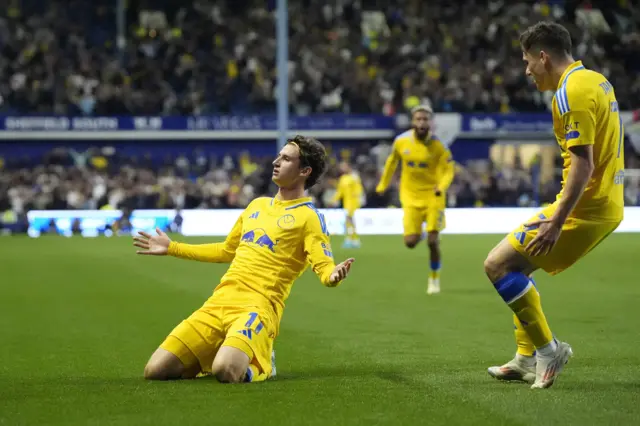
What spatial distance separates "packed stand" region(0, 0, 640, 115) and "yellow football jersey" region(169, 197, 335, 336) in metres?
28.2

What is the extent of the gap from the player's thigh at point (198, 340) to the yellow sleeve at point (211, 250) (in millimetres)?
470

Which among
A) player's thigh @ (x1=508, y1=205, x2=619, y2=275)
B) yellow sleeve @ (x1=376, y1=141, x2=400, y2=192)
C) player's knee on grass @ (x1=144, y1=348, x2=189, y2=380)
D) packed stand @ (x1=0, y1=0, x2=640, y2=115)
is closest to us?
player's thigh @ (x1=508, y1=205, x2=619, y2=275)

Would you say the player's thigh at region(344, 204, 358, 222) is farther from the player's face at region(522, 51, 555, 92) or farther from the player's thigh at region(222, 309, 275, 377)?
the player's face at region(522, 51, 555, 92)

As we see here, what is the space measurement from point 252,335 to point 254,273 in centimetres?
52

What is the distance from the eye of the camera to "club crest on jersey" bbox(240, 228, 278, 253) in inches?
294

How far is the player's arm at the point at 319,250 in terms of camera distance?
272 inches

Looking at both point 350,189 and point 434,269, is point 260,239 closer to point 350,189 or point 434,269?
point 434,269

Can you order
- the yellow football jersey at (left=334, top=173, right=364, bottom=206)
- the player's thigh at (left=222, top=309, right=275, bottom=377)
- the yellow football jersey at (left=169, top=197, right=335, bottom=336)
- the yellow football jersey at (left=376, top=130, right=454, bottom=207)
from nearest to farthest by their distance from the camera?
the player's thigh at (left=222, top=309, right=275, bottom=377), the yellow football jersey at (left=169, top=197, right=335, bottom=336), the yellow football jersey at (left=376, top=130, right=454, bottom=207), the yellow football jersey at (left=334, top=173, right=364, bottom=206)

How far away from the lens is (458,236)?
1196 inches

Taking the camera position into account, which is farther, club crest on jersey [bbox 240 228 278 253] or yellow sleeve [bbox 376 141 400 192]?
yellow sleeve [bbox 376 141 400 192]

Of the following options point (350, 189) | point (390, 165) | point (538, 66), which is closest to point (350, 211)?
Answer: point (350, 189)

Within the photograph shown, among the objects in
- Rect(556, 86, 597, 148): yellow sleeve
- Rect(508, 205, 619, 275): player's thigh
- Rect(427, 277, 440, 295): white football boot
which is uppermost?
Rect(556, 86, 597, 148): yellow sleeve

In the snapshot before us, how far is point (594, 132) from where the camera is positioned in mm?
6211

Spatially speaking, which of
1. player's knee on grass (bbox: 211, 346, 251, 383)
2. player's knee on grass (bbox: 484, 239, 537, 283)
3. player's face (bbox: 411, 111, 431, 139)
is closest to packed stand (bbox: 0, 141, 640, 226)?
player's face (bbox: 411, 111, 431, 139)
